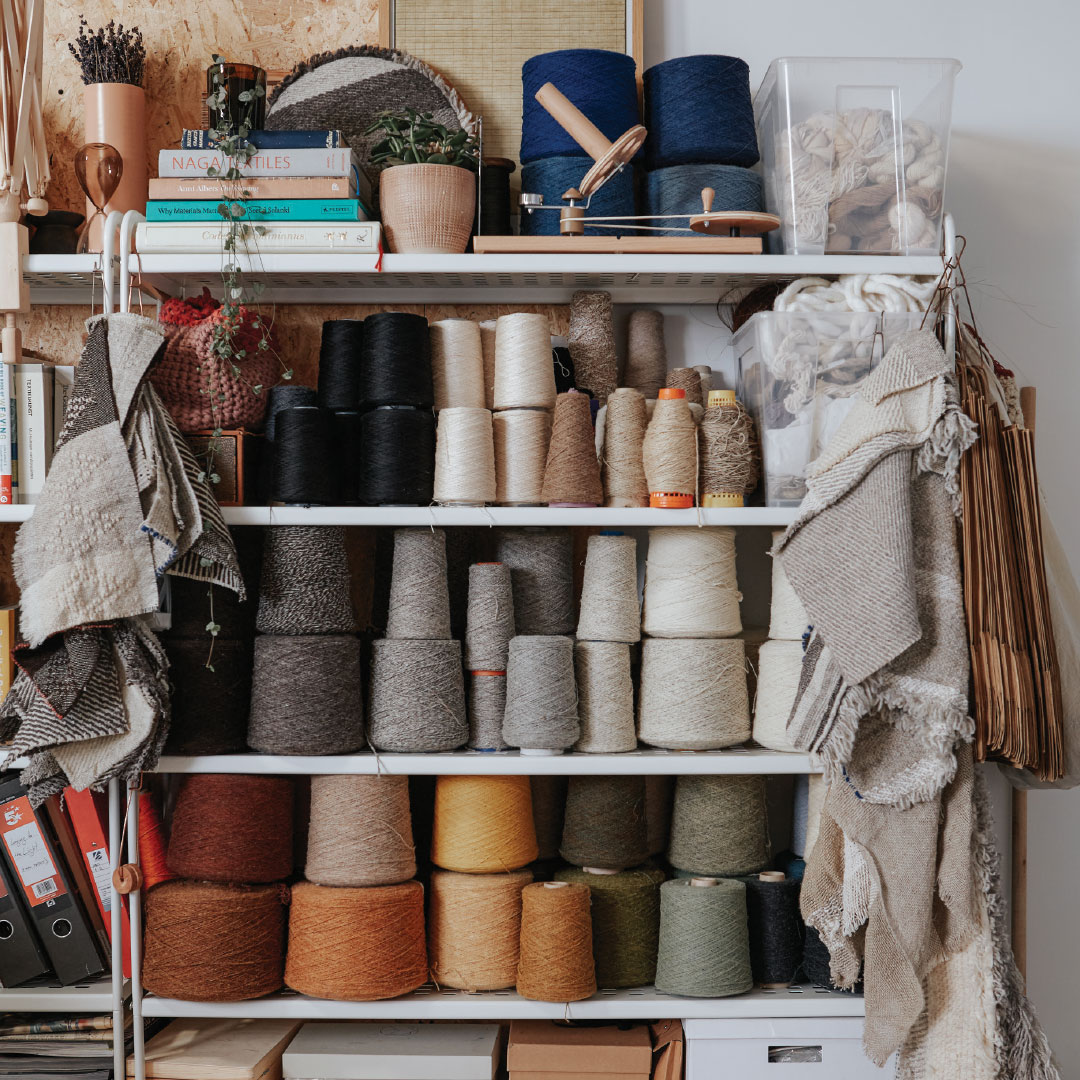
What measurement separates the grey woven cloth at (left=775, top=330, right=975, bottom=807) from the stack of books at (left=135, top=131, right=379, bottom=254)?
882 millimetres

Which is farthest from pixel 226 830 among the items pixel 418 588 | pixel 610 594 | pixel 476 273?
pixel 476 273

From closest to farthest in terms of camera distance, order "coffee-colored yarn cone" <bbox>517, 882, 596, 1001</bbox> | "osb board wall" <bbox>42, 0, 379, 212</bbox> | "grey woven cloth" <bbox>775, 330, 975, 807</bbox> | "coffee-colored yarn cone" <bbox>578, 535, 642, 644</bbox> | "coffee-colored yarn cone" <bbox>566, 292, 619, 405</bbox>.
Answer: "grey woven cloth" <bbox>775, 330, 975, 807</bbox> < "coffee-colored yarn cone" <bbox>517, 882, 596, 1001</bbox> < "coffee-colored yarn cone" <bbox>578, 535, 642, 644</bbox> < "coffee-colored yarn cone" <bbox>566, 292, 619, 405</bbox> < "osb board wall" <bbox>42, 0, 379, 212</bbox>

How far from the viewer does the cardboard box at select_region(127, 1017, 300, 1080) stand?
170 cm

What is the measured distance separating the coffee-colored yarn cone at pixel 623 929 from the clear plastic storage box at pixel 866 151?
114cm

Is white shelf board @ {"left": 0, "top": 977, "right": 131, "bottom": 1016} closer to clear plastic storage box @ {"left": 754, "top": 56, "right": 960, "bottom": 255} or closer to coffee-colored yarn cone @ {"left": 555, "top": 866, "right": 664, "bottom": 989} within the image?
coffee-colored yarn cone @ {"left": 555, "top": 866, "right": 664, "bottom": 989}

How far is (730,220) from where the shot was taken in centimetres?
174

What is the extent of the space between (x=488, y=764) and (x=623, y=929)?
38 centimetres

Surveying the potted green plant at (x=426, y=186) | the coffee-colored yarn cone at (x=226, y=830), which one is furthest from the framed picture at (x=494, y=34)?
the coffee-colored yarn cone at (x=226, y=830)

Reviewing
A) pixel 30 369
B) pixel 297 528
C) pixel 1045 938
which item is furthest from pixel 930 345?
pixel 30 369

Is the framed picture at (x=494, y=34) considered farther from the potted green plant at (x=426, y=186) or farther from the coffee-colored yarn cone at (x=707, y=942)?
the coffee-colored yarn cone at (x=707, y=942)

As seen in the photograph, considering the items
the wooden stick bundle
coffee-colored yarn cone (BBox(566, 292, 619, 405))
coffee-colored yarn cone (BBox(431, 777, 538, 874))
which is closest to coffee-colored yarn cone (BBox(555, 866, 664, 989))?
coffee-colored yarn cone (BBox(431, 777, 538, 874))

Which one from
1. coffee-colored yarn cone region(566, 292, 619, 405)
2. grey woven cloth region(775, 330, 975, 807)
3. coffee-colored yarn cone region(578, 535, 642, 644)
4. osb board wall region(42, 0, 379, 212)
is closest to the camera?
grey woven cloth region(775, 330, 975, 807)

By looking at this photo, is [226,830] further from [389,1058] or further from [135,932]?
[389,1058]

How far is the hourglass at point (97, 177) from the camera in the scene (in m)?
1.81
